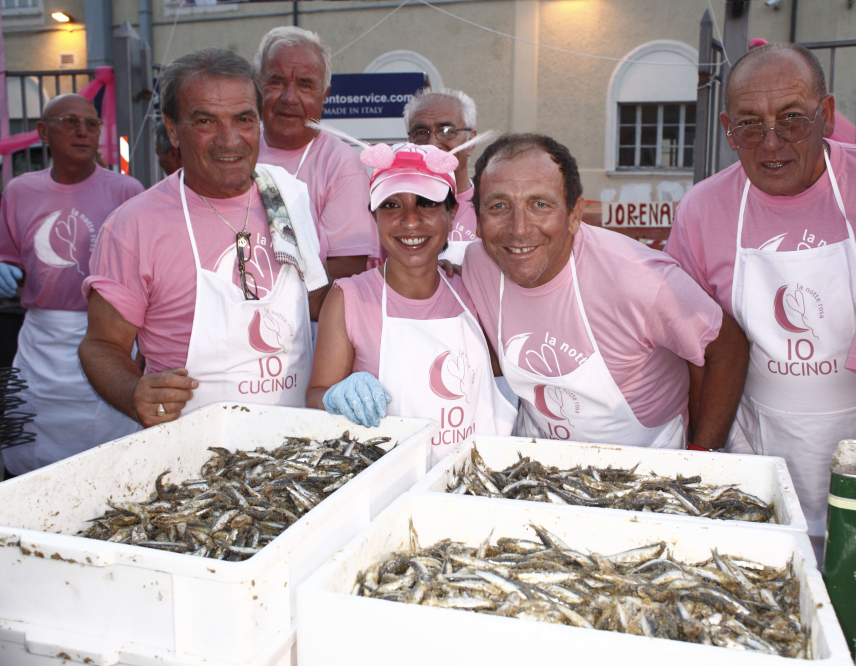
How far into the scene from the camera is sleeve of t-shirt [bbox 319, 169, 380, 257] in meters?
3.26

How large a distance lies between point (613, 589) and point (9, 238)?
15.2 ft

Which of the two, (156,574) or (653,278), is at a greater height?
(653,278)

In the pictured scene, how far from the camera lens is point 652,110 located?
13.5 m

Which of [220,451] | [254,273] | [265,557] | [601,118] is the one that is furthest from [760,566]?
[601,118]

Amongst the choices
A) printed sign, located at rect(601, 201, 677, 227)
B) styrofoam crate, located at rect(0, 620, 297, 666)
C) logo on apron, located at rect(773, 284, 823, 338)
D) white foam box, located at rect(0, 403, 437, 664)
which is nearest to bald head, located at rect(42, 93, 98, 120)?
white foam box, located at rect(0, 403, 437, 664)

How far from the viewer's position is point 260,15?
47.5 ft

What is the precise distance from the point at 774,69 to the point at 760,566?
1.80 metres

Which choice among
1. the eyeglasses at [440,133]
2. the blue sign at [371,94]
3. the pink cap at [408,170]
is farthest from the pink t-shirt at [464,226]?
the blue sign at [371,94]

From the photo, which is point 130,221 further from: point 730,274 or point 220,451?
point 730,274

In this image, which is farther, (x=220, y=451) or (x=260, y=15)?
(x=260, y=15)

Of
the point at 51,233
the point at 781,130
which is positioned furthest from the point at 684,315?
the point at 51,233

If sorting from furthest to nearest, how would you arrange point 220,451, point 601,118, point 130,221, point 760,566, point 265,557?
point 601,118 < point 130,221 < point 220,451 < point 760,566 < point 265,557

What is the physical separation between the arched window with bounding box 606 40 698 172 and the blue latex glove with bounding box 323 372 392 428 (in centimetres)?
1219

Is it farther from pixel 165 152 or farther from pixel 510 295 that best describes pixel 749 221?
pixel 165 152
